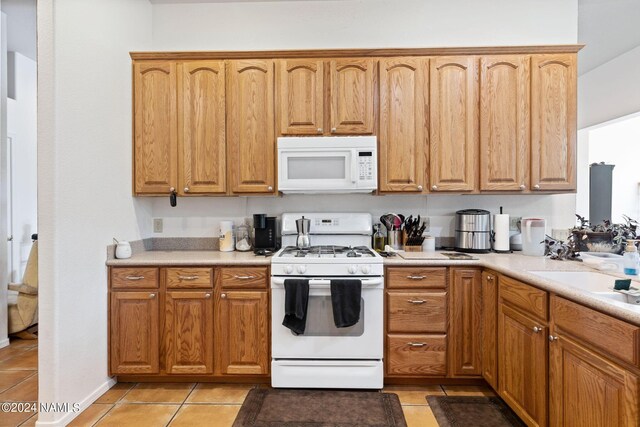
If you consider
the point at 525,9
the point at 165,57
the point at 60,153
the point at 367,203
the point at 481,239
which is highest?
the point at 525,9

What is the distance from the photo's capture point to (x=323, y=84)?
2.69 metres

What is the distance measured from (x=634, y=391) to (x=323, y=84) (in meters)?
2.48

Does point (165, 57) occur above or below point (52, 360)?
above

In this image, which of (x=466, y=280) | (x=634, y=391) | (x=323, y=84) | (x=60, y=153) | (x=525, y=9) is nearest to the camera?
(x=634, y=391)

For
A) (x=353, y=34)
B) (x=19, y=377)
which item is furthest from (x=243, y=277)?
(x=353, y=34)

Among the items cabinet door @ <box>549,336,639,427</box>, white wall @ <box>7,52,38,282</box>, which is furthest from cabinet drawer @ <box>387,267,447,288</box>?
white wall @ <box>7,52,38,282</box>

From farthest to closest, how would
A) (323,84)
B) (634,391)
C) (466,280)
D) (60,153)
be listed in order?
(323,84), (466,280), (60,153), (634,391)

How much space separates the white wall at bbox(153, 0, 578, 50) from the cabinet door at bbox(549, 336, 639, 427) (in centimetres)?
258

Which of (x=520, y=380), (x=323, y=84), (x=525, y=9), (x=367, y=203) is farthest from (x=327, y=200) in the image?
(x=525, y=9)

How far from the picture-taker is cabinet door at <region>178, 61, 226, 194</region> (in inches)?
107

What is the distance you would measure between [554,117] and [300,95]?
78.1 inches

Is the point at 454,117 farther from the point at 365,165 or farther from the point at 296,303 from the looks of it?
the point at 296,303

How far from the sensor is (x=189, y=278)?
7.84 feet

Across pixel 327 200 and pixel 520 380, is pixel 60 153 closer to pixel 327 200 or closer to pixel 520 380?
pixel 327 200
